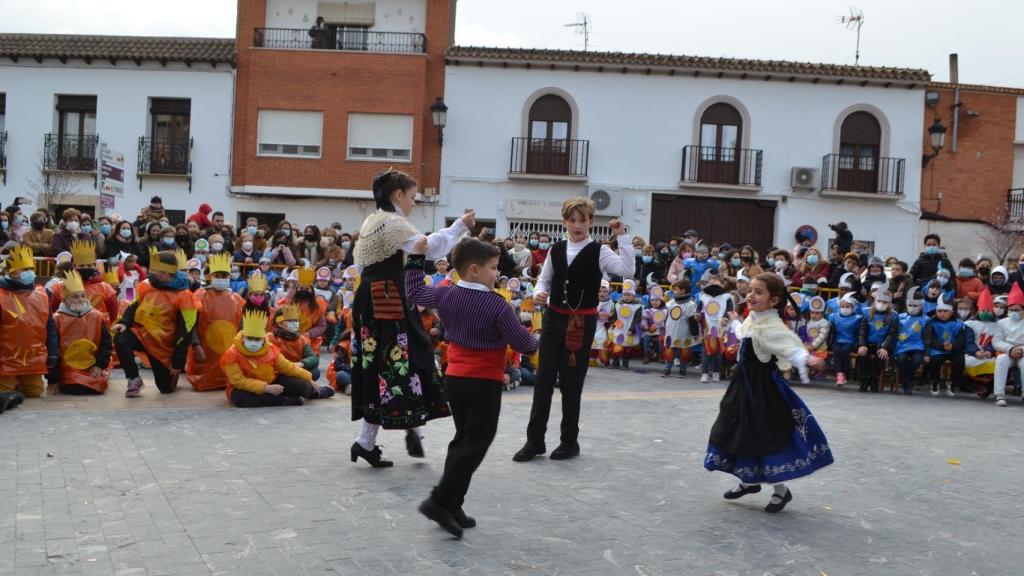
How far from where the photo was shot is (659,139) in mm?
24531

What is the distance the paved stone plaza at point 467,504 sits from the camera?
424 cm

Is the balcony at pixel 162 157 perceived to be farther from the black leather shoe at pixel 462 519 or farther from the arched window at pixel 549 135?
the black leather shoe at pixel 462 519

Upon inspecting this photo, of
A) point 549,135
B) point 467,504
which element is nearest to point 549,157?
point 549,135

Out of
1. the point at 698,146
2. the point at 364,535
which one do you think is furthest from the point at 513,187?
the point at 364,535

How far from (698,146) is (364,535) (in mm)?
21369

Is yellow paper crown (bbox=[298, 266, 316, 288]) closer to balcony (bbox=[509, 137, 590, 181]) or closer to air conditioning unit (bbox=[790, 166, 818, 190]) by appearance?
balcony (bbox=[509, 137, 590, 181])

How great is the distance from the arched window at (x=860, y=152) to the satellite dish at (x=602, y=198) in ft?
21.3

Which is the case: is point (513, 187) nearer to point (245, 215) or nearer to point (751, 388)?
point (245, 215)

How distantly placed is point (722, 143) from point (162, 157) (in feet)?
50.7

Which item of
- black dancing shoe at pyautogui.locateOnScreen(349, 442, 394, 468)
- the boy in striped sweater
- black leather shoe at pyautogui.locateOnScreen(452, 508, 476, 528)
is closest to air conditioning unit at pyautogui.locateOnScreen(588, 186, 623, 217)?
black dancing shoe at pyautogui.locateOnScreen(349, 442, 394, 468)

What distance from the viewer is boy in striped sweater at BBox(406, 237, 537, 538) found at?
4672 mm

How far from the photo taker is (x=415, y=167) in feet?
80.2

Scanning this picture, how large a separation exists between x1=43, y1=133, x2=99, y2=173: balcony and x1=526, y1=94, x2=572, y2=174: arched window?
12111 millimetres

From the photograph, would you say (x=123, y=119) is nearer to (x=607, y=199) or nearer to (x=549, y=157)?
(x=549, y=157)
